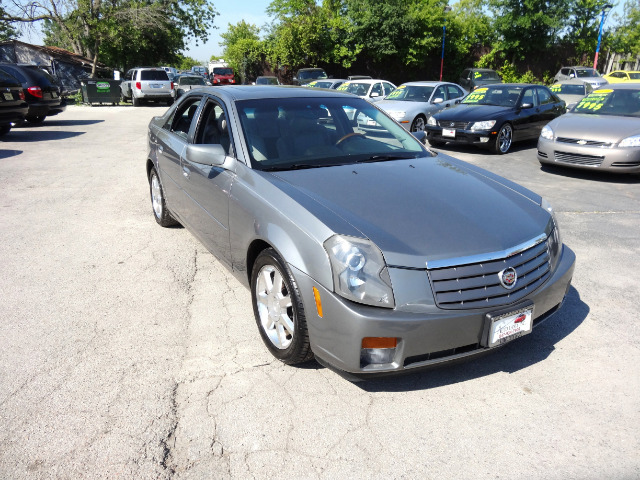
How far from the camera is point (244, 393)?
2865 millimetres

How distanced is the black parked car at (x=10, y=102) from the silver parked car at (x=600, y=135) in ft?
38.2

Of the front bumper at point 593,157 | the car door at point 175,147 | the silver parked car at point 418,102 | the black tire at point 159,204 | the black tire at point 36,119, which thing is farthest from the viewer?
the black tire at point 36,119

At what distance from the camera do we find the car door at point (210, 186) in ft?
11.9

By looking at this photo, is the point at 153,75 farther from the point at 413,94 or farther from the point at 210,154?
the point at 210,154

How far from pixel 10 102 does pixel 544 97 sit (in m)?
12.6

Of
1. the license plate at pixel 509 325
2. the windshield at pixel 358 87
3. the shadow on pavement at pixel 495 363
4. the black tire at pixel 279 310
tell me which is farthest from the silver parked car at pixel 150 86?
the license plate at pixel 509 325

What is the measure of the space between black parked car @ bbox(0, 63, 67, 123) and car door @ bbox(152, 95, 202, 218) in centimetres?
1183

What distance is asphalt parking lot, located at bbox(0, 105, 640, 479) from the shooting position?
2375 mm

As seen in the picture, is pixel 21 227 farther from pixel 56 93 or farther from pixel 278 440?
pixel 56 93

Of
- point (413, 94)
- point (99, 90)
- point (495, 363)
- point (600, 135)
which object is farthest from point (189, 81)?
point (495, 363)

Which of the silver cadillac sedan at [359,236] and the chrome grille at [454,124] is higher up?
the silver cadillac sedan at [359,236]

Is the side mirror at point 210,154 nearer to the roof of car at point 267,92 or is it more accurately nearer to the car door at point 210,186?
the car door at point 210,186

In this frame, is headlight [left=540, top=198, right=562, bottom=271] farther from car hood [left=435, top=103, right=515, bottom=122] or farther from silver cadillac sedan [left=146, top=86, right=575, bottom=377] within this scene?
car hood [left=435, top=103, right=515, bottom=122]

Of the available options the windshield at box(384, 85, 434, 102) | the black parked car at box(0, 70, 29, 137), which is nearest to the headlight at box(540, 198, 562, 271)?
the windshield at box(384, 85, 434, 102)
